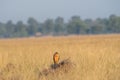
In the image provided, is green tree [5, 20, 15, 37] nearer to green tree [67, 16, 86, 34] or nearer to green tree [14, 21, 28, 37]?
green tree [14, 21, 28, 37]

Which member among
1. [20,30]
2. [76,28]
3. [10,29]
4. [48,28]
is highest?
[10,29]

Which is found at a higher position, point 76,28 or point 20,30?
point 20,30

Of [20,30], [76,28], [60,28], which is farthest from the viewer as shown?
[60,28]

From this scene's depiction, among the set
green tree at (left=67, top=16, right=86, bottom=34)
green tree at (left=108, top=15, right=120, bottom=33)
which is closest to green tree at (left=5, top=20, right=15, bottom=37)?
green tree at (left=67, top=16, right=86, bottom=34)

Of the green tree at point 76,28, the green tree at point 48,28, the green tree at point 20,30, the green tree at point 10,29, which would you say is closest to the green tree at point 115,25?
the green tree at point 76,28

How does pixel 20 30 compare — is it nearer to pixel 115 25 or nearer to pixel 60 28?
pixel 60 28

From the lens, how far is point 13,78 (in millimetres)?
7422

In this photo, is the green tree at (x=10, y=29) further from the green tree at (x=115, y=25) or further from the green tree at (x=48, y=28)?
the green tree at (x=115, y=25)

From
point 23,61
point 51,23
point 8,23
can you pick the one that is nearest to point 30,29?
point 51,23

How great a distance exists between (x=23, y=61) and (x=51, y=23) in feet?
303

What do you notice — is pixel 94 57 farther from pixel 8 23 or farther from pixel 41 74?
pixel 8 23

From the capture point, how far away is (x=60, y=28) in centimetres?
9931

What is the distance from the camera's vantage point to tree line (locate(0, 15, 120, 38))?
85.6 metres

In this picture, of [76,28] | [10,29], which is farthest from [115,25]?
[10,29]
